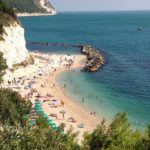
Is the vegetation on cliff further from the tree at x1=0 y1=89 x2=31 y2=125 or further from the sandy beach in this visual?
the tree at x1=0 y1=89 x2=31 y2=125

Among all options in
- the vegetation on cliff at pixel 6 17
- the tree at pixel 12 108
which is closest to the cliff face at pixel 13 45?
the vegetation on cliff at pixel 6 17

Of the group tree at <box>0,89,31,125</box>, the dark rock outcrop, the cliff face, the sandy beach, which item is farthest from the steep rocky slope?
tree at <box>0,89,31,125</box>

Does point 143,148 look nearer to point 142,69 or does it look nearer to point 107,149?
point 107,149

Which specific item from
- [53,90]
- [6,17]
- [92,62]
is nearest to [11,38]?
[6,17]

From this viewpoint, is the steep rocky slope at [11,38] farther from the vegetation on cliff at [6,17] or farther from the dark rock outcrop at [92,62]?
the dark rock outcrop at [92,62]

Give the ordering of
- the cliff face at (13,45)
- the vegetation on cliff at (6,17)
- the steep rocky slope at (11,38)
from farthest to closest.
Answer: the vegetation on cliff at (6,17) → the steep rocky slope at (11,38) → the cliff face at (13,45)

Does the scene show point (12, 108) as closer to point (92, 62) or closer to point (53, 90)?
point (53, 90)
